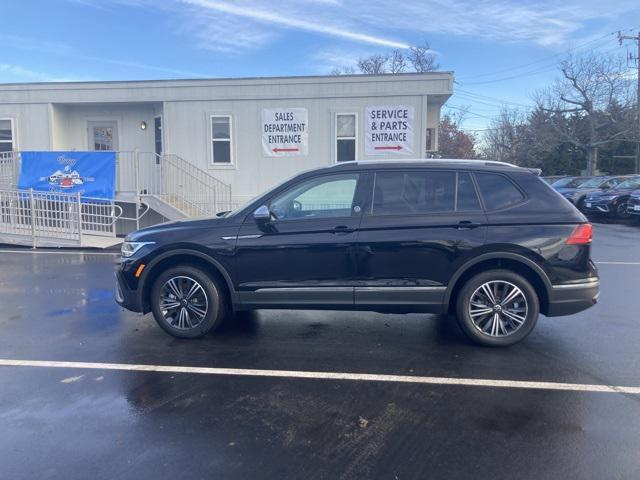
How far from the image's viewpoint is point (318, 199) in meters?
5.19

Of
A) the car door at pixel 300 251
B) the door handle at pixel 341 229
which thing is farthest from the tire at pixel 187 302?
the door handle at pixel 341 229

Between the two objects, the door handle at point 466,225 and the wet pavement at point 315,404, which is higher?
the door handle at point 466,225

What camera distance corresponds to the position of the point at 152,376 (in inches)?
169

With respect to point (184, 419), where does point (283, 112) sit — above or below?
above

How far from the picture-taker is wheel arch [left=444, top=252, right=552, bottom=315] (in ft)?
15.7

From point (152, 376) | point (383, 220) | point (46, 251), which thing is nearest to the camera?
point (152, 376)

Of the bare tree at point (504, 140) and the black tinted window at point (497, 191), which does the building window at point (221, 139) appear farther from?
the bare tree at point (504, 140)

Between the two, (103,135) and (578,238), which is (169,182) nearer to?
(103,135)

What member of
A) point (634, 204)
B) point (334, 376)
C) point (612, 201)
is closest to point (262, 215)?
point (334, 376)

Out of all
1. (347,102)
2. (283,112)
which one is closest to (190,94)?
(283,112)

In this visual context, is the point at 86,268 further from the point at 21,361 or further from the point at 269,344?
the point at 269,344

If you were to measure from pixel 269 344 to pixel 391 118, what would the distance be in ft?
32.5

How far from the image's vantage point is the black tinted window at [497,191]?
4914 millimetres

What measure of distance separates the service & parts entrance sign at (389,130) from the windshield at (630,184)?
37.7 feet
